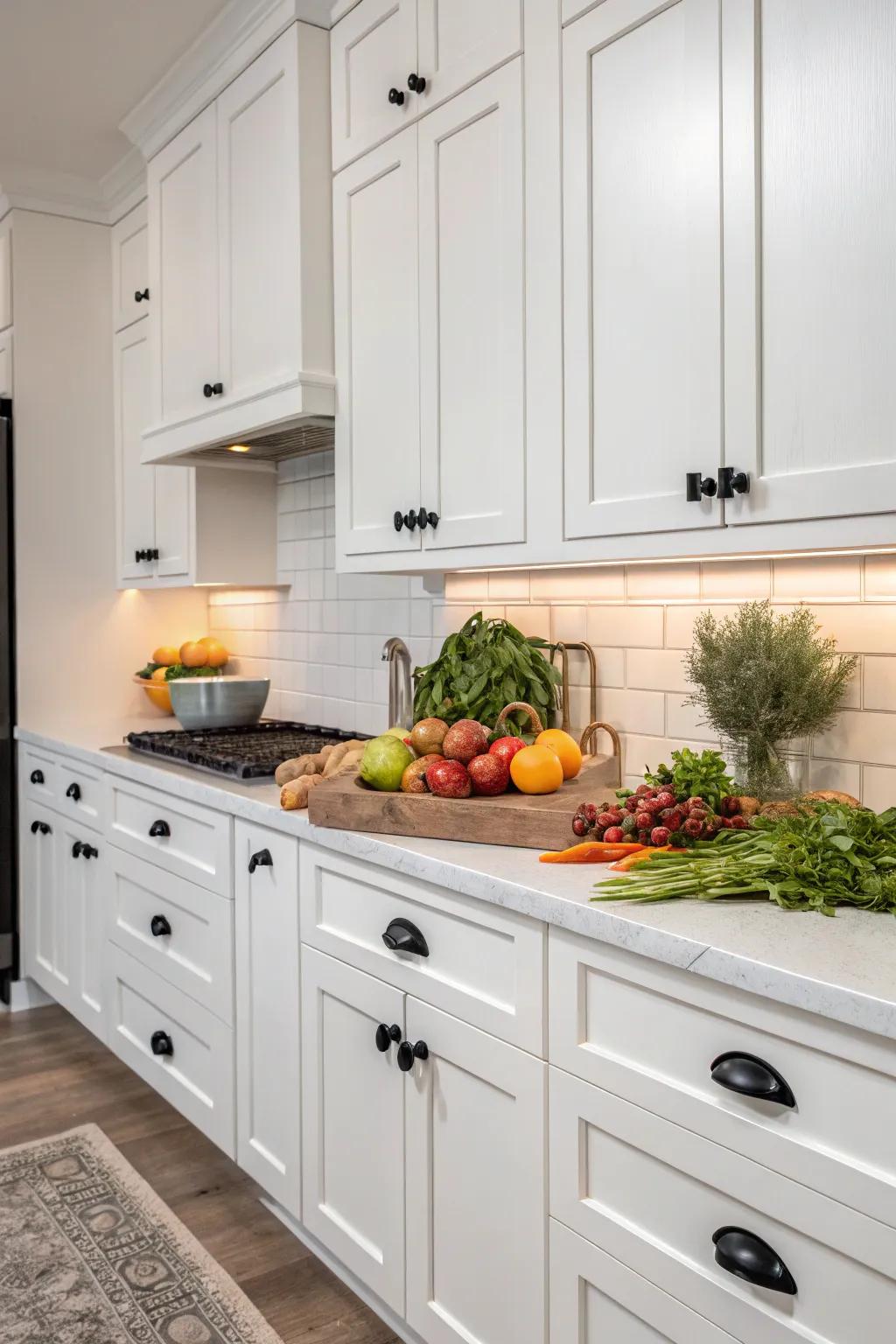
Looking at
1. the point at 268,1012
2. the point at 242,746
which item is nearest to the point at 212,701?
the point at 242,746

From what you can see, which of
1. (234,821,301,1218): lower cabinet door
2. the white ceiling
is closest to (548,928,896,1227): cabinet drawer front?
(234,821,301,1218): lower cabinet door

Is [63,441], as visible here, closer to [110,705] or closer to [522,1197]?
[110,705]

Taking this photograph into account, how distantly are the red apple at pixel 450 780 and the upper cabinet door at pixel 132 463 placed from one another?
6.70 ft

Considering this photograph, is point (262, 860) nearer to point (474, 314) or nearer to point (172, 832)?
point (172, 832)

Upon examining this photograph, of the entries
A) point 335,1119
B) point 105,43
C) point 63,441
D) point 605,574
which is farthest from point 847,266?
point 63,441

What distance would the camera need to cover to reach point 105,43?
8.94 ft

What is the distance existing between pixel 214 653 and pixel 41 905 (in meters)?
1.00

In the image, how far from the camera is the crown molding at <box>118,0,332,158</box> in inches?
96.2

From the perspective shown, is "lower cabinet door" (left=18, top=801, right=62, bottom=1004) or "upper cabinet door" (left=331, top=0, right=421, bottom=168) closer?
"upper cabinet door" (left=331, top=0, right=421, bottom=168)

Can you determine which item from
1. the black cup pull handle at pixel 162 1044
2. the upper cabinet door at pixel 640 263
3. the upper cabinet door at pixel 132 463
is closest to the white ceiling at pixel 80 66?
the upper cabinet door at pixel 132 463

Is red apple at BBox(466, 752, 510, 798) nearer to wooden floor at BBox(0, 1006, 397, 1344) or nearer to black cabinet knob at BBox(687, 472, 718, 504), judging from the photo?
black cabinet knob at BBox(687, 472, 718, 504)

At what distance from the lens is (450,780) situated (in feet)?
6.01

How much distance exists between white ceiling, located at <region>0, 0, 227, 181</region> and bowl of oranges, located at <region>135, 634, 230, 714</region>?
1.60 m

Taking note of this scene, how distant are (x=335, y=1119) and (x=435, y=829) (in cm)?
64
